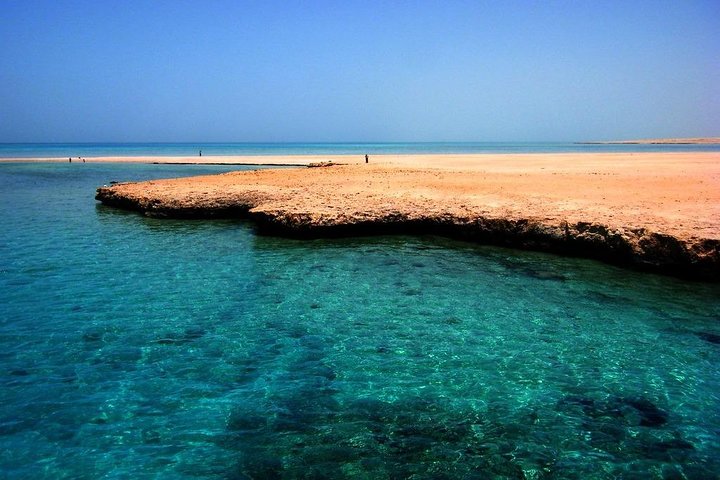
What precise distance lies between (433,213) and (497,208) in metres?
1.86

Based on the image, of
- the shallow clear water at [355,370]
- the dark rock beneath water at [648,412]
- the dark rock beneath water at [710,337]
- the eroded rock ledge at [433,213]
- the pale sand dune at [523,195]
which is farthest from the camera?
the pale sand dune at [523,195]

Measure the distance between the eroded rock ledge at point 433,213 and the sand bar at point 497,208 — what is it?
0.09 ft

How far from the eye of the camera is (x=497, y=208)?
1384 centimetres

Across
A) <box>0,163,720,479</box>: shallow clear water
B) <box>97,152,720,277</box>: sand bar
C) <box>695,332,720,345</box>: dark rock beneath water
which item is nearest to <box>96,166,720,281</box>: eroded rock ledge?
<box>97,152,720,277</box>: sand bar

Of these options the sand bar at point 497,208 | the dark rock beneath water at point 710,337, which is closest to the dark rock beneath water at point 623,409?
the dark rock beneath water at point 710,337

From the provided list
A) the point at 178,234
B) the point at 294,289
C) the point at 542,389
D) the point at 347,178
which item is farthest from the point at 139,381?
the point at 347,178

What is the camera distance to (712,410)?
5.55m

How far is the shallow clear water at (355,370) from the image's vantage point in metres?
4.67

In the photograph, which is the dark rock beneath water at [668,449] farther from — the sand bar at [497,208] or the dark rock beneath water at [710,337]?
the sand bar at [497,208]

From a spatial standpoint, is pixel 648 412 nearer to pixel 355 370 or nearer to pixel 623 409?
pixel 623 409

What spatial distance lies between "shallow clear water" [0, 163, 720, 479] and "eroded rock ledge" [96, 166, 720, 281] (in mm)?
731

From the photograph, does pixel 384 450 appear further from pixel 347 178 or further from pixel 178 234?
pixel 347 178

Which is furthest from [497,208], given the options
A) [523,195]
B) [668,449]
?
[668,449]

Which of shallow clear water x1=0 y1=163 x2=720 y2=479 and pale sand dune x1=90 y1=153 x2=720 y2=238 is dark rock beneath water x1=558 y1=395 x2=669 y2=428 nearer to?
shallow clear water x1=0 y1=163 x2=720 y2=479
